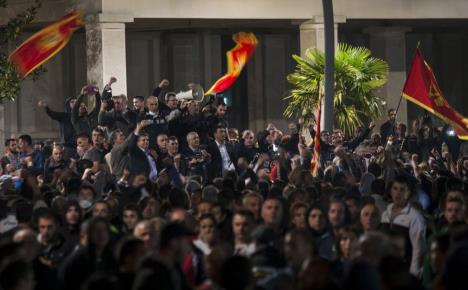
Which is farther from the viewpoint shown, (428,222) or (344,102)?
(344,102)

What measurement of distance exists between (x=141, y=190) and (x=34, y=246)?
6216 mm

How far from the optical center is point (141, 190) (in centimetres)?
1719

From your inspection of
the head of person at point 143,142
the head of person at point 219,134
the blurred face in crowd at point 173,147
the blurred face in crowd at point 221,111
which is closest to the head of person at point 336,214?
the head of person at point 143,142

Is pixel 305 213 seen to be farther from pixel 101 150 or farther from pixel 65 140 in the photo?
pixel 65 140

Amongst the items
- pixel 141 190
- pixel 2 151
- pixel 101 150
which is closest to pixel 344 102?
pixel 2 151

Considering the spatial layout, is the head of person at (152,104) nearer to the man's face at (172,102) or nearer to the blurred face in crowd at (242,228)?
the man's face at (172,102)

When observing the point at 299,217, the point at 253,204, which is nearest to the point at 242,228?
the point at 299,217

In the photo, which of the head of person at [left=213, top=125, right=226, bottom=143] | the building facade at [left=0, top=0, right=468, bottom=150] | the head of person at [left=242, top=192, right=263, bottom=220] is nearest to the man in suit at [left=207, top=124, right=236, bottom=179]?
the head of person at [left=213, top=125, right=226, bottom=143]

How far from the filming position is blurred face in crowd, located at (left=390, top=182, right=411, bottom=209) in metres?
14.3

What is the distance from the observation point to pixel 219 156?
23.5m

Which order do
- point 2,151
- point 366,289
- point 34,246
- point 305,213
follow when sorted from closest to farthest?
point 366,289 → point 34,246 → point 305,213 → point 2,151

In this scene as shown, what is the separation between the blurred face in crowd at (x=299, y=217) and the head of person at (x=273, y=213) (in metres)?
0.11

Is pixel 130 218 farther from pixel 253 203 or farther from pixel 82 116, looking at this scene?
pixel 82 116

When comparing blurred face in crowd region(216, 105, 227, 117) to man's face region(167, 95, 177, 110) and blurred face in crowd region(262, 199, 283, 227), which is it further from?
blurred face in crowd region(262, 199, 283, 227)
